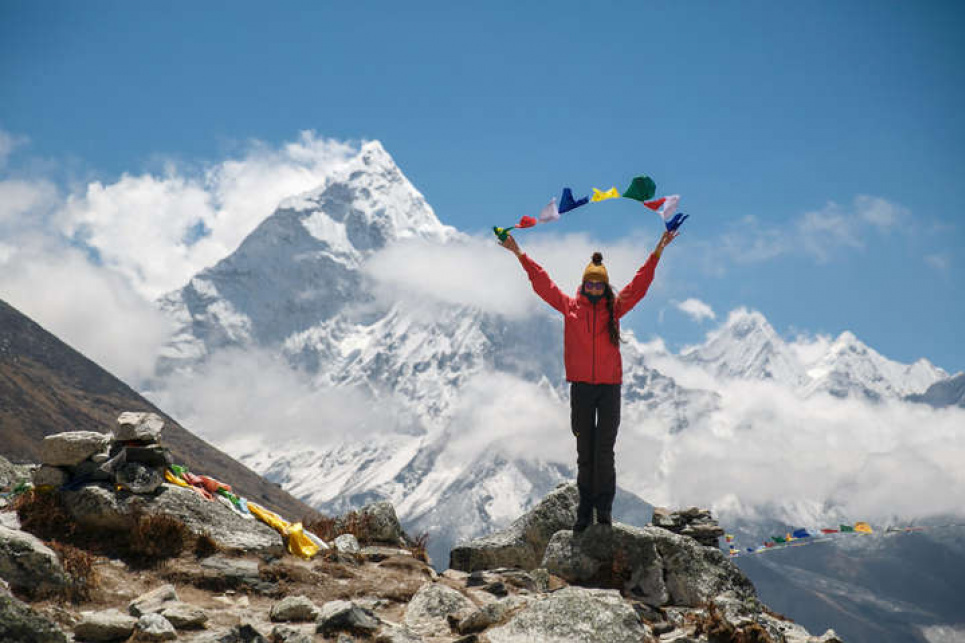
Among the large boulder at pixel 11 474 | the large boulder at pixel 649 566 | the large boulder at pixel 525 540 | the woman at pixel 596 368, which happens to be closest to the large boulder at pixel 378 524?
the large boulder at pixel 525 540

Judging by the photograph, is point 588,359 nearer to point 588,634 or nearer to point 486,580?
point 486,580

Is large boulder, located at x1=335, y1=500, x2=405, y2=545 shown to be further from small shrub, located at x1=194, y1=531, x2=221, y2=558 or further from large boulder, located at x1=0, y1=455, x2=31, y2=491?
large boulder, located at x1=0, y1=455, x2=31, y2=491

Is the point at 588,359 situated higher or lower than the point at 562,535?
higher

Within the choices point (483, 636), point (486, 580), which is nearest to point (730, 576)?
point (486, 580)

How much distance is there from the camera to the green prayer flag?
1355cm

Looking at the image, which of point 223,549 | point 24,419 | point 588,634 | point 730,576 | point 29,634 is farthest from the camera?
point 24,419

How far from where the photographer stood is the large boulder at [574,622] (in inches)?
348

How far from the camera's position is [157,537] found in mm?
11367

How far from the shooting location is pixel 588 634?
8.85 meters

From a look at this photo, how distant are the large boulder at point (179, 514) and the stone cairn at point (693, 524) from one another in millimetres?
7684

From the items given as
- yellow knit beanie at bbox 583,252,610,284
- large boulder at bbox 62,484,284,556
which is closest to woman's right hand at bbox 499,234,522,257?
yellow knit beanie at bbox 583,252,610,284

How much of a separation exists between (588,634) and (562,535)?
4252mm

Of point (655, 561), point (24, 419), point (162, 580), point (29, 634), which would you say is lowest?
point (29, 634)

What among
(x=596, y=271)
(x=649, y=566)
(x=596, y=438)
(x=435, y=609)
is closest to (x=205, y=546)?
(x=435, y=609)
